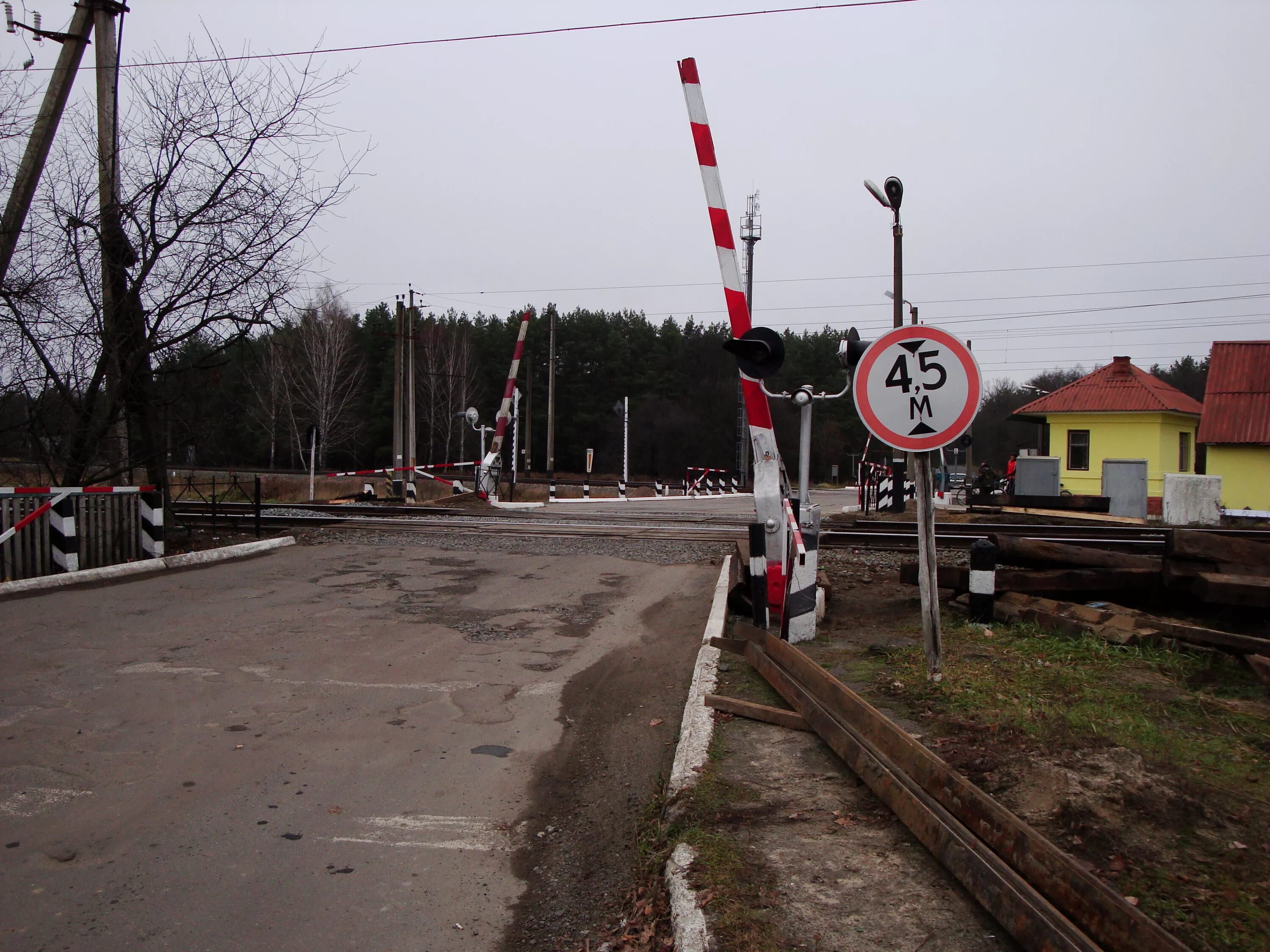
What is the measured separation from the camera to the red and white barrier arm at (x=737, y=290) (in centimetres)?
744

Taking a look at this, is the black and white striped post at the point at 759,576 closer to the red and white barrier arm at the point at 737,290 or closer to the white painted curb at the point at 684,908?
the red and white barrier arm at the point at 737,290

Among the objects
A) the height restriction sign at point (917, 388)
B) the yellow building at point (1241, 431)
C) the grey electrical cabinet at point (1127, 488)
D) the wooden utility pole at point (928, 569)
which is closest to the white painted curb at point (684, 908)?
the wooden utility pole at point (928, 569)

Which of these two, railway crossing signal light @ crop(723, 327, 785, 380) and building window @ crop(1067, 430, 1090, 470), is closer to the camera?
railway crossing signal light @ crop(723, 327, 785, 380)

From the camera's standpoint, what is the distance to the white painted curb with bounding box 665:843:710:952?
2801mm

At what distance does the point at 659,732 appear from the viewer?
5.39 meters

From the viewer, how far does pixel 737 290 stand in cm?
739

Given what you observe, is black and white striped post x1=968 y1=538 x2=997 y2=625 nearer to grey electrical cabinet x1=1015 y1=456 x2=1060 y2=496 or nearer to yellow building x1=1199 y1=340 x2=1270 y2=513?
grey electrical cabinet x1=1015 y1=456 x2=1060 y2=496

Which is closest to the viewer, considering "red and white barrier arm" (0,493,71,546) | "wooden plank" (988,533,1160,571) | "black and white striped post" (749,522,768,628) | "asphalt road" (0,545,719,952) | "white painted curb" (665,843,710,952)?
"white painted curb" (665,843,710,952)

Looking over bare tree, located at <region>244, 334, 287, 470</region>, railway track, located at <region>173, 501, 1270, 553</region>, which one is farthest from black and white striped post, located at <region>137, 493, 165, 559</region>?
bare tree, located at <region>244, 334, 287, 470</region>

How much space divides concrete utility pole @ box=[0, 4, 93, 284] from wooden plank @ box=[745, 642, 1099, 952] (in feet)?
39.1

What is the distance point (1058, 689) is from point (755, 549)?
2559 millimetres

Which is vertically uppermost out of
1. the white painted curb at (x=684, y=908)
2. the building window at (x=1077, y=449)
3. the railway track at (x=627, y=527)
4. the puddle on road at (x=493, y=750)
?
the building window at (x=1077, y=449)

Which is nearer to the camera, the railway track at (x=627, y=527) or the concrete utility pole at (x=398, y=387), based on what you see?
the railway track at (x=627, y=527)

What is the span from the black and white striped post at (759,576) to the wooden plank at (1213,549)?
10.6 feet
